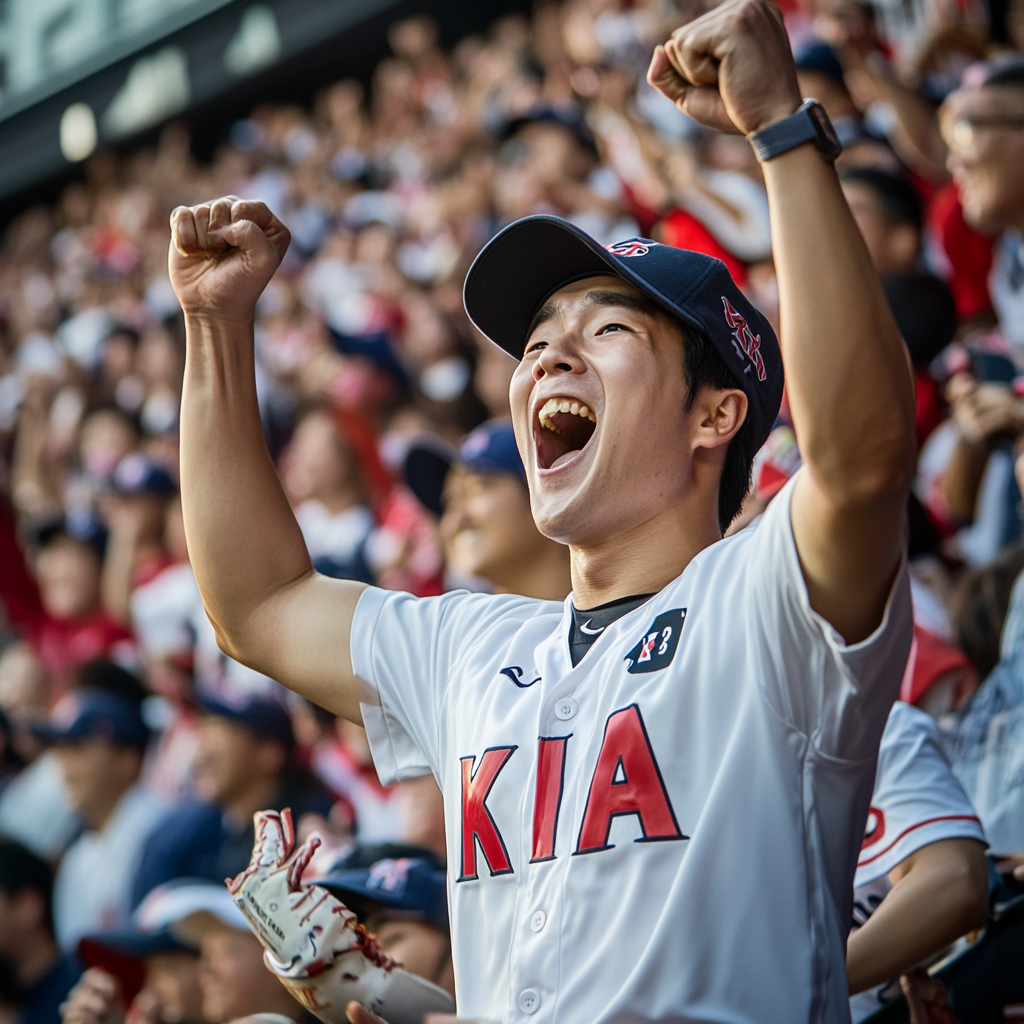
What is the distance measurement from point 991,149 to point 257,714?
2653 millimetres

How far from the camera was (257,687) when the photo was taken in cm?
462

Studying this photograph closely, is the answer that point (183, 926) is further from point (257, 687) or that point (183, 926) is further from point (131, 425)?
point (131, 425)

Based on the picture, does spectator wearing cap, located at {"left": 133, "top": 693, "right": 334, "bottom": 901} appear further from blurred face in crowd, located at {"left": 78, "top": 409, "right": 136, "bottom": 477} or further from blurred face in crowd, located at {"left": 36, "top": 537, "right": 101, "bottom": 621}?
blurred face in crowd, located at {"left": 78, "top": 409, "right": 136, "bottom": 477}

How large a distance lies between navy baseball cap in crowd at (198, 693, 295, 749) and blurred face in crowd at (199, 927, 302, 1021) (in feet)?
3.35

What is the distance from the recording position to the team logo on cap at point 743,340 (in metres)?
1.62

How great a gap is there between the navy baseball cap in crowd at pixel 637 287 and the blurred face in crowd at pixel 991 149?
2.17 meters

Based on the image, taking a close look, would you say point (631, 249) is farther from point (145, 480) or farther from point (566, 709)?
point (145, 480)

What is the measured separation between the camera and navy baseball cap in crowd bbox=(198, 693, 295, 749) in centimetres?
397

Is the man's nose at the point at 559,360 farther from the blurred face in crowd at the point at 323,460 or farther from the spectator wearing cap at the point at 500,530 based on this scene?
the blurred face in crowd at the point at 323,460

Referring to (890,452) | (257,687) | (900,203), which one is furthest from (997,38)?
(890,452)

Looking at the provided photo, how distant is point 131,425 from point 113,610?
150 centimetres

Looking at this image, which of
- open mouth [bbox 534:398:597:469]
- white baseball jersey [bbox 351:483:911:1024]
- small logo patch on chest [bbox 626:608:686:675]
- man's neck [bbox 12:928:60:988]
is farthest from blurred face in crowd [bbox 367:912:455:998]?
man's neck [bbox 12:928:60:988]

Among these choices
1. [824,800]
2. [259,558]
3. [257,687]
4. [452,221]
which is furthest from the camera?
[452,221]

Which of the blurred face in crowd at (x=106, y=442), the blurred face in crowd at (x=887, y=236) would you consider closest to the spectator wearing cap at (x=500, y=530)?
the blurred face in crowd at (x=887, y=236)
